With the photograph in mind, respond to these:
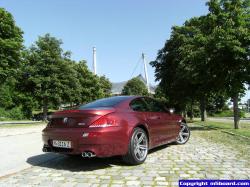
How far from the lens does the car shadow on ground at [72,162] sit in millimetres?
6582

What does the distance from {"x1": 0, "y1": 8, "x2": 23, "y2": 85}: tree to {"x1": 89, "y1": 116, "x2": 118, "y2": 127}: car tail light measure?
23.2 m

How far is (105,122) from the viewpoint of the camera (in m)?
6.09

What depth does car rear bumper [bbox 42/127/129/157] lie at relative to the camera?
5895mm

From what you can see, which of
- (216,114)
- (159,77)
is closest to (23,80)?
(159,77)

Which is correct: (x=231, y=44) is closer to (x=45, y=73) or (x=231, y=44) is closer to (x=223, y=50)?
(x=223, y=50)

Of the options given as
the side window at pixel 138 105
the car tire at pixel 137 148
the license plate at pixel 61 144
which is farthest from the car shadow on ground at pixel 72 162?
the side window at pixel 138 105

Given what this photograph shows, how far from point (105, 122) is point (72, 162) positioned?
5.56 ft

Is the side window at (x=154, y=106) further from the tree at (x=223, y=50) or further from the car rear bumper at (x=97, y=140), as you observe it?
the tree at (x=223, y=50)

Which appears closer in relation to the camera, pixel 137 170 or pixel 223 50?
pixel 137 170

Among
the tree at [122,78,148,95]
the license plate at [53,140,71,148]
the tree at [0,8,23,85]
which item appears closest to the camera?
the license plate at [53,140,71,148]

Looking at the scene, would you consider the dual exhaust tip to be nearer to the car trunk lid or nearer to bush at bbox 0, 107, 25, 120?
the car trunk lid

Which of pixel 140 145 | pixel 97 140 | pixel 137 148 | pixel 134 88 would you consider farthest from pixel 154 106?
pixel 134 88

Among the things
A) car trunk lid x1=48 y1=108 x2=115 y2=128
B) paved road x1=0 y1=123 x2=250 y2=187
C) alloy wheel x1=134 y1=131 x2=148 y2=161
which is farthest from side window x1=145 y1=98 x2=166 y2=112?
car trunk lid x1=48 y1=108 x2=115 y2=128

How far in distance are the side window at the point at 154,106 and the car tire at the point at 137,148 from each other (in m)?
0.94
